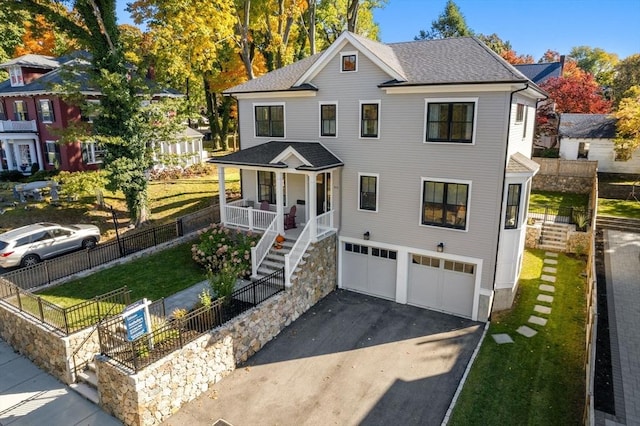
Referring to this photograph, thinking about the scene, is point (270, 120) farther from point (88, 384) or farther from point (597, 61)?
point (597, 61)

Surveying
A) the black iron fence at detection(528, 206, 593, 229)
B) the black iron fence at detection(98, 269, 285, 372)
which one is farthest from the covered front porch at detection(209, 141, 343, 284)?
the black iron fence at detection(528, 206, 593, 229)

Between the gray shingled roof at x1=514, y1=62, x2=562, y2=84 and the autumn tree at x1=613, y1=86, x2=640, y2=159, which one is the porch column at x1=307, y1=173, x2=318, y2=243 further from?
the gray shingled roof at x1=514, y1=62, x2=562, y2=84

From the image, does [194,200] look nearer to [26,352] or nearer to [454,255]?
[26,352]

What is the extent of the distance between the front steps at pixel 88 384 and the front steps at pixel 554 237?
21.7 m

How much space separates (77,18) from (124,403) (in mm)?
19723

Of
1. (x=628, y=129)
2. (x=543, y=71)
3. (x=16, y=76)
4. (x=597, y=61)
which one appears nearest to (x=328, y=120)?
(x=628, y=129)

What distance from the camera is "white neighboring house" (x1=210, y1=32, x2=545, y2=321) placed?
14.5 metres

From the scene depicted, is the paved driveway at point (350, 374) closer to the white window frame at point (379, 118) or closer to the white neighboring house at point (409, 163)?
the white neighboring house at point (409, 163)

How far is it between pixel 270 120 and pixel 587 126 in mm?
29301

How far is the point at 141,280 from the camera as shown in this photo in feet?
54.3

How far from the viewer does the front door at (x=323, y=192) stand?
18.2 meters

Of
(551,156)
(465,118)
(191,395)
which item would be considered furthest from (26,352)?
→ (551,156)

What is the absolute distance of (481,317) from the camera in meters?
15.5

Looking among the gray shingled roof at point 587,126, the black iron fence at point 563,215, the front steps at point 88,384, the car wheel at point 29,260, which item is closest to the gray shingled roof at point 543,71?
the gray shingled roof at point 587,126
